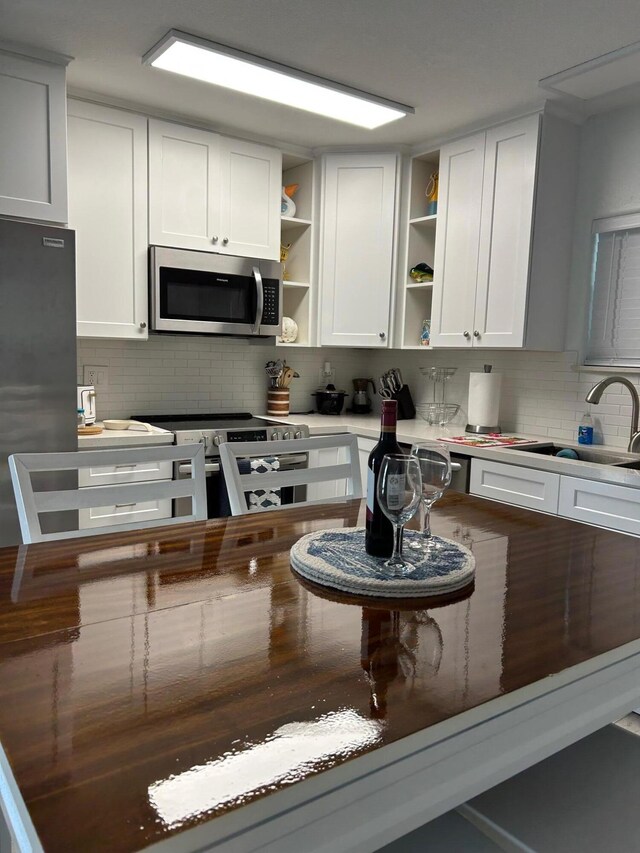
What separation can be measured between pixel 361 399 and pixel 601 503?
2018 millimetres

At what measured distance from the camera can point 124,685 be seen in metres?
0.83

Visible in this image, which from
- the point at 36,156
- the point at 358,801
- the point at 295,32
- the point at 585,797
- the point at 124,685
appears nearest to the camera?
the point at 358,801

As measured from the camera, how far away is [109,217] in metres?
3.12

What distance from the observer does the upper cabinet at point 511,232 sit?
10.2 ft

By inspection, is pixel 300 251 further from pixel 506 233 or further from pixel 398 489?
pixel 398 489

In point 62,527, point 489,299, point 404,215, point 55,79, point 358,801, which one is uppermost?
point 55,79

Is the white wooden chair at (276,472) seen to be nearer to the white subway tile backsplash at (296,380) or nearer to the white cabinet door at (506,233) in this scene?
the white cabinet door at (506,233)

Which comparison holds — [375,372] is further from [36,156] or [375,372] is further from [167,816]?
[167,816]

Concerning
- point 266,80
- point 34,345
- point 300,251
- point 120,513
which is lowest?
point 120,513

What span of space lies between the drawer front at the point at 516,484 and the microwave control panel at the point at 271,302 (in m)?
1.37

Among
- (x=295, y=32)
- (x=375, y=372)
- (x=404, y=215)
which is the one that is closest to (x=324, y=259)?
(x=404, y=215)

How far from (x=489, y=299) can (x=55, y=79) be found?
2.19 metres

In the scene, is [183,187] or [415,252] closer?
[183,187]

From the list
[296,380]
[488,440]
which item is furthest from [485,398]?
[296,380]
